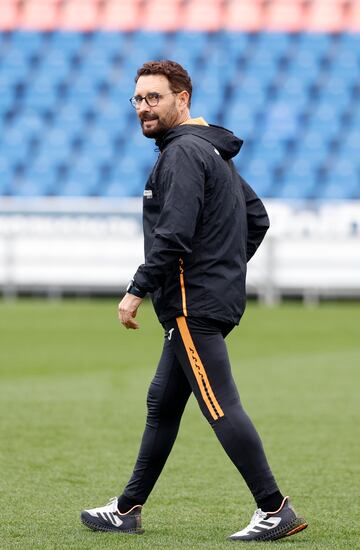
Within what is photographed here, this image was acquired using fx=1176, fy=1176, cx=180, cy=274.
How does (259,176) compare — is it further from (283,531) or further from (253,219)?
(283,531)

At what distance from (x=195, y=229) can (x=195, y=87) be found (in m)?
18.7

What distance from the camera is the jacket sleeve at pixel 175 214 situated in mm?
4055

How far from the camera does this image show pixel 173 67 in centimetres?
428

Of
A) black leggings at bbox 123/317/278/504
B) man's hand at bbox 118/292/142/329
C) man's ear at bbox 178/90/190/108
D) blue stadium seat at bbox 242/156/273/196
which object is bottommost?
blue stadium seat at bbox 242/156/273/196

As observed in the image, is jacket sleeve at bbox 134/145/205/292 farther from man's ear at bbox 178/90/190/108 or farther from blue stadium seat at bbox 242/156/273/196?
blue stadium seat at bbox 242/156/273/196

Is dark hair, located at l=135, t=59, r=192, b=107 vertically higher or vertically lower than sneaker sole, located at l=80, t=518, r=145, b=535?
higher

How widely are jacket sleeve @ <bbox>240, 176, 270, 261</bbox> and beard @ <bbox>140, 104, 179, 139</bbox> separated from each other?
1.35 feet

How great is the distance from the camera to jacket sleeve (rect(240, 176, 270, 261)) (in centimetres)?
455

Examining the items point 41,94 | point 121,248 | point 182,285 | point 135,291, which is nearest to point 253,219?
point 182,285

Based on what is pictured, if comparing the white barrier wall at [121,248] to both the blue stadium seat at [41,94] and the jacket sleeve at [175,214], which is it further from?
the jacket sleeve at [175,214]

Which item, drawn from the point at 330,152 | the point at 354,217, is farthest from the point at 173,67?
the point at 330,152

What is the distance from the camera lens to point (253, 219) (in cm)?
457

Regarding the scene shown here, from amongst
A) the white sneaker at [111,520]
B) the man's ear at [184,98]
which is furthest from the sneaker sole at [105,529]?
the man's ear at [184,98]

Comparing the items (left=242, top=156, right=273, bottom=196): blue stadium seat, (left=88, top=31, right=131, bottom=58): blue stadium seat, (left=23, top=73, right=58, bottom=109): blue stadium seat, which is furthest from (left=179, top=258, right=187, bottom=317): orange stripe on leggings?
(left=88, top=31, right=131, bottom=58): blue stadium seat
